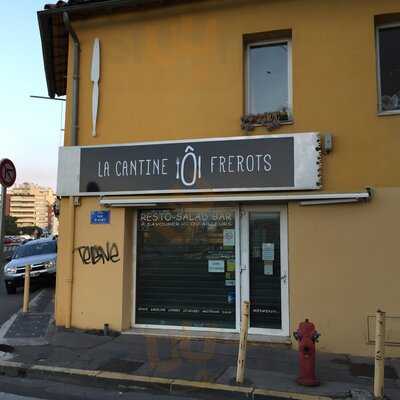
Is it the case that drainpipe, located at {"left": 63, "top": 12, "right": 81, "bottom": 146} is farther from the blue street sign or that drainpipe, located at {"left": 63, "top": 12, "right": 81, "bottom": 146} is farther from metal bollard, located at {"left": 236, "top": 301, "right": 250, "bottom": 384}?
metal bollard, located at {"left": 236, "top": 301, "right": 250, "bottom": 384}

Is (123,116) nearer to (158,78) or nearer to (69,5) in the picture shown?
(158,78)

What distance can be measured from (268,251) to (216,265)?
98cm

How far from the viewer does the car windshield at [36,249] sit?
17.8 metres

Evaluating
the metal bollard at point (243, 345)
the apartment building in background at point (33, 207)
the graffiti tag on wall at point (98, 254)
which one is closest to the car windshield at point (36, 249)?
the graffiti tag on wall at point (98, 254)

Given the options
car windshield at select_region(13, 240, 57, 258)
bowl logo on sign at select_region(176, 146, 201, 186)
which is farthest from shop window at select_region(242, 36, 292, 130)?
car windshield at select_region(13, 240, 57, 258)

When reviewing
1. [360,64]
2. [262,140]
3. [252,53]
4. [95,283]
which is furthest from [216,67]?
[95,283]

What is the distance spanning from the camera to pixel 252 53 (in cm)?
898

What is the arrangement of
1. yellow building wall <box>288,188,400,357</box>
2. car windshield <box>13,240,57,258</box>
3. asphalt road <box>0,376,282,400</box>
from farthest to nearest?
car windshield <box>13,240,57,258</box> → yellow building wall <box>288,188,400,357</box> → asphalt road <box>0,376,282,400</box>

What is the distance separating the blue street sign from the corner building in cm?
3

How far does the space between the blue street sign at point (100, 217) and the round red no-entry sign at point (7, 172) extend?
152cm

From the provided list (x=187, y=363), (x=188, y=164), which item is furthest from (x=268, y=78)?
(x=187, y=363)

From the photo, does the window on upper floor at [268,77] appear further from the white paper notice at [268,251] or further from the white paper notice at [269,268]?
the white paper notice at [269,268]

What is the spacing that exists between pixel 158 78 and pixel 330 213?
397 centimetres

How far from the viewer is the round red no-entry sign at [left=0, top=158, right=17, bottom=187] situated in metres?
8.28
